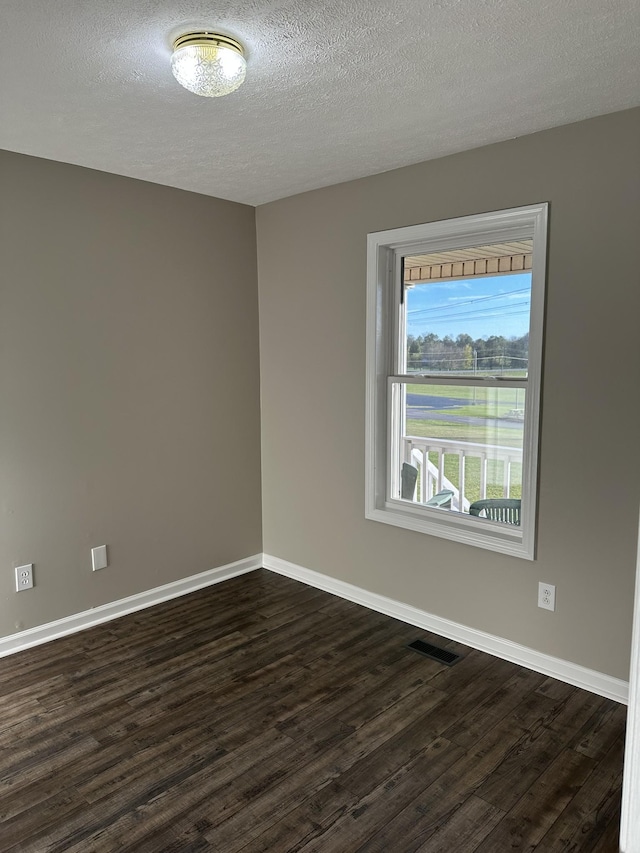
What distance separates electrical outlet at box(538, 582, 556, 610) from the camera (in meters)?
2.81

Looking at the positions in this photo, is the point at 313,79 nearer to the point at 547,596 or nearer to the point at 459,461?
the point at 459,461

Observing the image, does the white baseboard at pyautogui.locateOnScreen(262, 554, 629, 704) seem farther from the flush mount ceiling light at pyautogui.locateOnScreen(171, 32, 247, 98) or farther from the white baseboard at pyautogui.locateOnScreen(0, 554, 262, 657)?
the flush mount ceiling light at pyautogui.locateOnScreen(171, 32, 247, 98)

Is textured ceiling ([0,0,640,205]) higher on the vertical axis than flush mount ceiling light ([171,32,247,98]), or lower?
higher

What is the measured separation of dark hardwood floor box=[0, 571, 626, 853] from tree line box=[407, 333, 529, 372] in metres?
1.46

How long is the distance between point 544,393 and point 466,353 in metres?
0.54

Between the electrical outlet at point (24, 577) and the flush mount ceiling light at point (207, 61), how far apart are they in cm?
243

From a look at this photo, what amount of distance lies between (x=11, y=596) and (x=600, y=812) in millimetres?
2763

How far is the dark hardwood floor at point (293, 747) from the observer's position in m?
1.96

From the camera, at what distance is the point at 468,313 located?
124 inches

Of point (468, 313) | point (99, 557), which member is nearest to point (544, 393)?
point (468, 313)

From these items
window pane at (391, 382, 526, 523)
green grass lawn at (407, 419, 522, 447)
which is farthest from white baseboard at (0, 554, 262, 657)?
green grass lawn at (407, 419, 522, 447)

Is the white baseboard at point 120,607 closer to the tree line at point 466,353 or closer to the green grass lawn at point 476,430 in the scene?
the green grass lawn at point 476,430

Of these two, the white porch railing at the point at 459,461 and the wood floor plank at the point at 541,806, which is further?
the white porch railing at the point at 459,461

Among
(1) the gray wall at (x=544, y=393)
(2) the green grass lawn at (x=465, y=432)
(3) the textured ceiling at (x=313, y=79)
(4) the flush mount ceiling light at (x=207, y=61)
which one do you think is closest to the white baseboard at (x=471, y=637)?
(1) the gray wall at (x=544, y=393)
